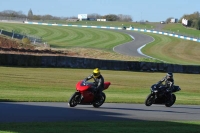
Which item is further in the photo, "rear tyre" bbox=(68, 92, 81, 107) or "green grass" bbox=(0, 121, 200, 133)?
"rear tyre" bbox=(68, 92, 81, 107)

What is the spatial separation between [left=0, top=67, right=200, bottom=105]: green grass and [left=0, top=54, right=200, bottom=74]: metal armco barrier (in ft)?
2.30

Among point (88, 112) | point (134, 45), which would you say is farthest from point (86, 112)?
point (134, 45)

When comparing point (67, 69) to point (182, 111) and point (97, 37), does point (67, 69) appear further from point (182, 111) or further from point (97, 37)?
point (97, 37)

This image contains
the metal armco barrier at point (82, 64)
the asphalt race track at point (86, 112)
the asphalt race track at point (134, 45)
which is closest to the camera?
the asphalt race track at point (86, 112)

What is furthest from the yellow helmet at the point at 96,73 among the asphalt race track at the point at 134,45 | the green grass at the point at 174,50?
the asphalt race track at the point at 134,45

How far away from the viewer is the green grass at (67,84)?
77.0ft

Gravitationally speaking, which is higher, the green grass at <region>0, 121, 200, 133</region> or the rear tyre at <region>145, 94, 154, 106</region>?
the green grass at <region>0, 121, 200, 133</region>

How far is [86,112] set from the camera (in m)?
17.9

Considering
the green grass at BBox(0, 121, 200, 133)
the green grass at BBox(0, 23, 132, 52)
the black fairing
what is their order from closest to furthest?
the green grass at BBox(0, 121, 200, 133) < the black fairing < the green grass at BBox(0, 23, 132, 52)

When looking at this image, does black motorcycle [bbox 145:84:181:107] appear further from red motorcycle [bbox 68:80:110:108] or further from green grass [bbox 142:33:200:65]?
green grass [bbox 142:33:200:65]

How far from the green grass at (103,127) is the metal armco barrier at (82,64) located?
23.0 m

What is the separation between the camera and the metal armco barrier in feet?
124

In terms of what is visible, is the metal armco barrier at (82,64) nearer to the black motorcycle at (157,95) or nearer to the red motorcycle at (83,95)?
the black motorcycle at (157,95)

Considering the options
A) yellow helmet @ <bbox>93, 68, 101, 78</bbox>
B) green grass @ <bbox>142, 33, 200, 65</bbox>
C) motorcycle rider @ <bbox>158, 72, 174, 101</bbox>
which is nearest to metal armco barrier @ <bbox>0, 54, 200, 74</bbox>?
green grass @ <bbox>142, 33, 200, 65</bbox>
